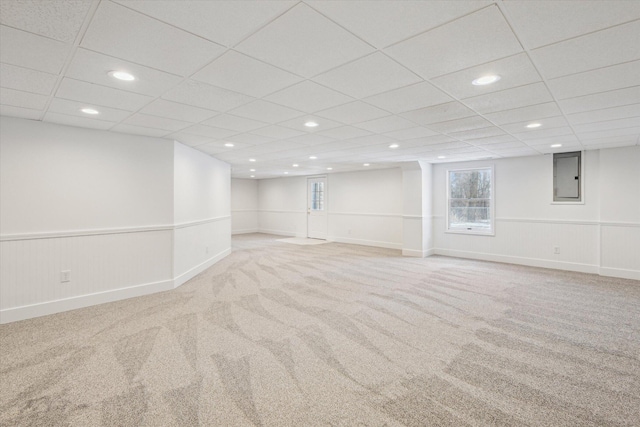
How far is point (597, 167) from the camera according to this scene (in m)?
5.82

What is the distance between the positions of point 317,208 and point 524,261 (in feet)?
21.8

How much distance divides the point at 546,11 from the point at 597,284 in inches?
216

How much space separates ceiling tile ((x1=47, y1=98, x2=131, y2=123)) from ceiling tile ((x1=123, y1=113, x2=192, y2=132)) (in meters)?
0.11

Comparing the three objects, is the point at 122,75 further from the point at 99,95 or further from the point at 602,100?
the point at 602,100

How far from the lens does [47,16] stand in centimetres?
158

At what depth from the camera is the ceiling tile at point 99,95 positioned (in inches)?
101

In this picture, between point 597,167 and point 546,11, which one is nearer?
point 546,11

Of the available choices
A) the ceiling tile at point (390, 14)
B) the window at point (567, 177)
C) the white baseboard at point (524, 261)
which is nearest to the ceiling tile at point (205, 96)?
the ceiling tile at point (390, 14)

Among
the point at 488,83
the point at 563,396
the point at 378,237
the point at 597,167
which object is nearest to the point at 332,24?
the point at 488,83

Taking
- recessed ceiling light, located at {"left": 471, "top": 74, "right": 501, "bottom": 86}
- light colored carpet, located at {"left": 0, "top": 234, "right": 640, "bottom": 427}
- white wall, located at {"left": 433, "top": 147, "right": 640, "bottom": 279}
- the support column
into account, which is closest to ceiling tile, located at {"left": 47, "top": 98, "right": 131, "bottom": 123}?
light colored carpet, located at {"left": 0, "top": 234, "right": 640, "bottom": 427}

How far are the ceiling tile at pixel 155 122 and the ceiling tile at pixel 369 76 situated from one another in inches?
86.6

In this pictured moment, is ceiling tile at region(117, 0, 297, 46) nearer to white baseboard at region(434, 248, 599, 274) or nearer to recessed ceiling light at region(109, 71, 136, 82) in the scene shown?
recessed ceiling light at region(109, 71, 136, 82)

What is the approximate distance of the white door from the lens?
36.0ft

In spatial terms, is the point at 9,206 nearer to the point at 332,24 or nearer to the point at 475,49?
the point at 332,24
